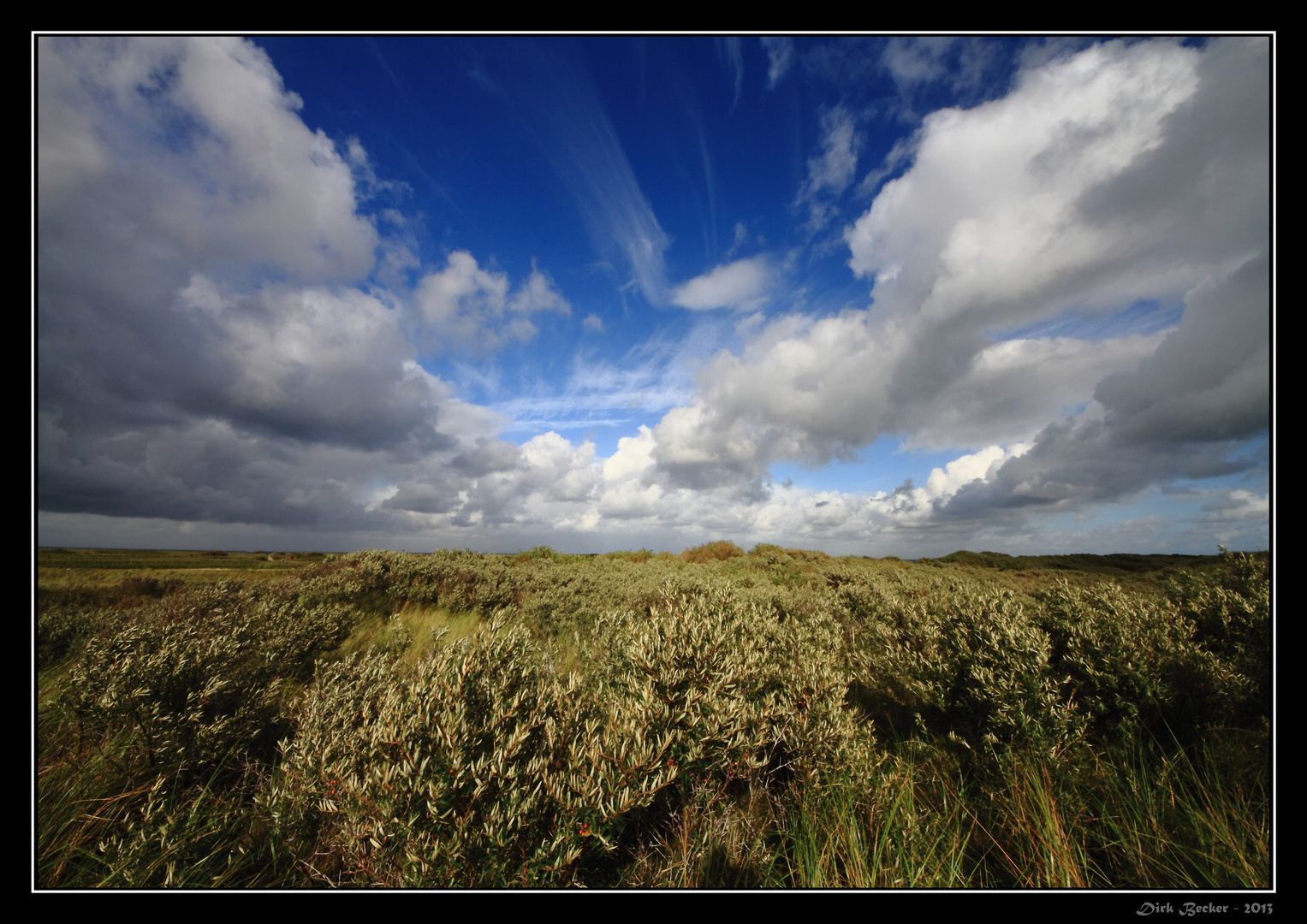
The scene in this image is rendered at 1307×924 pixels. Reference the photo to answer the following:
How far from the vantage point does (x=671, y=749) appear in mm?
3811

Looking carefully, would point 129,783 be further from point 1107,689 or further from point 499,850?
point 1107,689

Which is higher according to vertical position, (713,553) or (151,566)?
(151,566)

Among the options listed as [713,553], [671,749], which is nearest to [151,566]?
[671,749]

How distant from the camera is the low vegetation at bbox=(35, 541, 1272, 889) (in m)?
3.16

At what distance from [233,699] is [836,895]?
315 inches

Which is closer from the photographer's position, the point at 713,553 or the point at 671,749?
the point at 671,749

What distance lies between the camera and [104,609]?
7.18m

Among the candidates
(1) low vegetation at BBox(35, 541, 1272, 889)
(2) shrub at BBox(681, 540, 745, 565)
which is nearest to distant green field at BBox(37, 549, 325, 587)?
(1) low vegetation at BBox(35, 541, 1272, 889)

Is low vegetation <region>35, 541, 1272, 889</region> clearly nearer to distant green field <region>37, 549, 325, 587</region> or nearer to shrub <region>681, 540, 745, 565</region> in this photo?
distant green field <region>37, 549, 325, 587</region>

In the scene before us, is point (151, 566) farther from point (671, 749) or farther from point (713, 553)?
point (713, 553)

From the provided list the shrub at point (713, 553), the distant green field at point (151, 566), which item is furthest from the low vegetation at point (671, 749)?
the shrub at point (713, 553)

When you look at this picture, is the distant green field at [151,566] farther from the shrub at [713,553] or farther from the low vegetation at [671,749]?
the shrub at [713,553]

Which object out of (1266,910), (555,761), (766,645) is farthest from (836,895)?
(1266,910)

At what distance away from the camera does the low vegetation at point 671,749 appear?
3.16 meters
